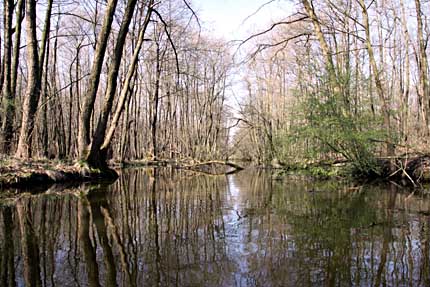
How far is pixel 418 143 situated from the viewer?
11.0 m

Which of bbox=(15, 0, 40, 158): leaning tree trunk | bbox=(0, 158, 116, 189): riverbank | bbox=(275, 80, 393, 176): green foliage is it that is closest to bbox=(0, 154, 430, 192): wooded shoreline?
bbox=(0, 158, 116, 189): riverbank

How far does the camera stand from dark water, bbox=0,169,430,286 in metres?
2.69

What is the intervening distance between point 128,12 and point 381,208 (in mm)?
9144

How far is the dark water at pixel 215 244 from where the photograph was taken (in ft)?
8.82

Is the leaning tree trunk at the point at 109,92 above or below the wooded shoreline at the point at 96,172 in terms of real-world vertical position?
above

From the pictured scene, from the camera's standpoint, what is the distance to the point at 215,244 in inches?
144

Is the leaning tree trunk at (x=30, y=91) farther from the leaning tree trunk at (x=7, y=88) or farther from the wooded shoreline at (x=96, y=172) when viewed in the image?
the wooded shoreline at (x=96, y=172)

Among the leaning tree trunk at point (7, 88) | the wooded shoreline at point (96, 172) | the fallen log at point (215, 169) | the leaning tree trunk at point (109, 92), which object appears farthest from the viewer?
the fallen log at point (215, 169)

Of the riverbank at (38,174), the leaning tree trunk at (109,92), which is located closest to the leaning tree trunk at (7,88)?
the riverbank at (38,174)

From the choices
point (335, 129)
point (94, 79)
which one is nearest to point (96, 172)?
point (94, 79)

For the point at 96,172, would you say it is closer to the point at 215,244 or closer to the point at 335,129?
the point at 335,129

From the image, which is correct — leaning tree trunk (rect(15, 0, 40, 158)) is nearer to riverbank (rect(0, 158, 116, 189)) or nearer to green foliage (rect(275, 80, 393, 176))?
riverbank (rect(0, 158, 116, 189))

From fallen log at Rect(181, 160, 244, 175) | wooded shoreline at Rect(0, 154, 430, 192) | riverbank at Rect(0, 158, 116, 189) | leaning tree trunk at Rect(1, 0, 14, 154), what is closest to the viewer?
riverbank at Rect(0, 158, 116, 189)

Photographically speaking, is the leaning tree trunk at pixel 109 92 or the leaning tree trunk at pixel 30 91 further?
the leaning tree trunk at pixel 109 92
